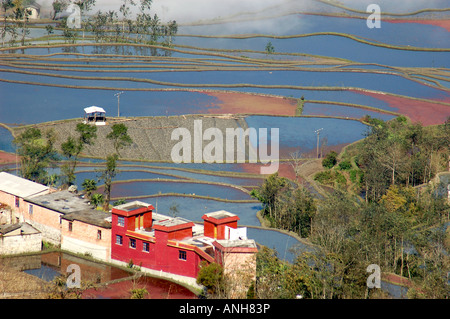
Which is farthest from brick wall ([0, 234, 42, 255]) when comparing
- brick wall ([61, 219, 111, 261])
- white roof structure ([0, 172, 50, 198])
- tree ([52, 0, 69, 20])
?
tree ([52, 0, 69, 20])

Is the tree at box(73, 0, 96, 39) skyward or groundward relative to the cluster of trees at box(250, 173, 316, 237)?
skyward

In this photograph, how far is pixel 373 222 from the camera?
3070 cm

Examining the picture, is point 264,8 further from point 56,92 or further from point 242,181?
point 242,181

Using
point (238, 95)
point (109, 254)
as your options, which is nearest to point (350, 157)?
point (238, 95)

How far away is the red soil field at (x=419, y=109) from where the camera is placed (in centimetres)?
5191

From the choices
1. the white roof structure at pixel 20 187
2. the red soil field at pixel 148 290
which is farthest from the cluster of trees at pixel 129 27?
the red soil field at pixel 148 290

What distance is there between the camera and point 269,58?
229ft

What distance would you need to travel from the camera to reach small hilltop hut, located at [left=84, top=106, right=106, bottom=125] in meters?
48.0

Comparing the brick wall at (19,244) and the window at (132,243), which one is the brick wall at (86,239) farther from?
the window at (132,243)

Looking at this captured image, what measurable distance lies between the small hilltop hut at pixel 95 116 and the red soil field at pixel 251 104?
22.8 feet

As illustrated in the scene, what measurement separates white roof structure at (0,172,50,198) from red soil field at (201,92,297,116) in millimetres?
18086

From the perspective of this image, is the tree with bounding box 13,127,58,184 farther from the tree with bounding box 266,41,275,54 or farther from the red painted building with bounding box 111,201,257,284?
the tree with bounding box 266,41,275,54

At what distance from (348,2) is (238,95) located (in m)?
31.3

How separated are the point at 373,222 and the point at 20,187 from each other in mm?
14535
